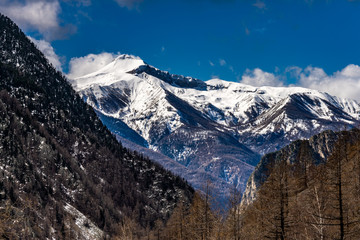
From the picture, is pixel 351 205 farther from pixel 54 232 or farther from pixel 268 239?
pixel 54 232

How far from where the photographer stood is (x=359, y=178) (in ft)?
123

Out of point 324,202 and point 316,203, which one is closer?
point 324,202

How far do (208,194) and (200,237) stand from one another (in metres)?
7.02

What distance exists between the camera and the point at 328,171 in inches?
1185

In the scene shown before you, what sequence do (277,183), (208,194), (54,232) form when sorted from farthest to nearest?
(54,232)
(208,194)
(277,183)

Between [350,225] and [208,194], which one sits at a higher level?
[208,194]

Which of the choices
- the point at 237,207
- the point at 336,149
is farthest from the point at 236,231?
the point at 336,149

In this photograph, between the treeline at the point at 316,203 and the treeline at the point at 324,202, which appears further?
the treeline at the point at 316,203

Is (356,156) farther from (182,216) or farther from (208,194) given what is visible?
(182,216)

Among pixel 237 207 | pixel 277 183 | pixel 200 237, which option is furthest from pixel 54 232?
pixel 277 183

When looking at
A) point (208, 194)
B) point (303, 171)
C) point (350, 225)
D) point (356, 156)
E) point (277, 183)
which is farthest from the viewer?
point (303, 171)

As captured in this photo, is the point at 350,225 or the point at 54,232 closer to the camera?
the point at 350,225

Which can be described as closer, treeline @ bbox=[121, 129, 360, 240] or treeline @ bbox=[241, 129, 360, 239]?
treeline @ bbox=[241, 129, 360, 239]

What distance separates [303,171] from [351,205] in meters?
39.1
